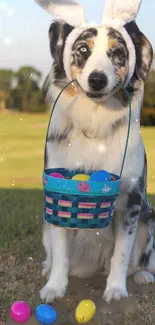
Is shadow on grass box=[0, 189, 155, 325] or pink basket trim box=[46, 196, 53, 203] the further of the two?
shadow on grass box=[0, 189, 155, 325]

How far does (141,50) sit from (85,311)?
3.95ft

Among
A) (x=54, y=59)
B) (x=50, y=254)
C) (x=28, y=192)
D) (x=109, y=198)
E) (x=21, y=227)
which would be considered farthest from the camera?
(x=28, y=192)

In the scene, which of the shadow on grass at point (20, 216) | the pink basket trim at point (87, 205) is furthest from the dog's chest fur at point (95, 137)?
the shadow on grass at point (20, 216)

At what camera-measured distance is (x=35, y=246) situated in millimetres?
3559

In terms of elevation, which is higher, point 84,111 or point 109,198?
point 84,111

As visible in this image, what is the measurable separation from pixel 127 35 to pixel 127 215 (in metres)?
0.85

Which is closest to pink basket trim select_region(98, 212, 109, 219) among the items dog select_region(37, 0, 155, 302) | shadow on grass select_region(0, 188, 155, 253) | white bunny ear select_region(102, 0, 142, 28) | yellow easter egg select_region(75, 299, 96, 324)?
dog select_region(37, 0, 155, 302)

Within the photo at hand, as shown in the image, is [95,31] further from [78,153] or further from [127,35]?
[78,153]

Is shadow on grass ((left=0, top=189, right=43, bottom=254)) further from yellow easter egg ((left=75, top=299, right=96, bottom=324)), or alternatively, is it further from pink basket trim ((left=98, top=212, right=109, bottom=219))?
pink basket trim ((left=98, top=212, right=109, bottom=219))

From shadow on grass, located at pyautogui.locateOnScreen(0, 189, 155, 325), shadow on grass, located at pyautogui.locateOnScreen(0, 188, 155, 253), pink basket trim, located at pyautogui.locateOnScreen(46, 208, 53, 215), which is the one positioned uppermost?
pink basket trim, located at pyautogui.locateOnScreen(46, 208, 53, 215)

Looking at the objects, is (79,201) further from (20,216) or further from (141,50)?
(20,216)

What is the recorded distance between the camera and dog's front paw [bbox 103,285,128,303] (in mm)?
2684

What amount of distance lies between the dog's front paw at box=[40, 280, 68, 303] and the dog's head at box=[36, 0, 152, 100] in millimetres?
938

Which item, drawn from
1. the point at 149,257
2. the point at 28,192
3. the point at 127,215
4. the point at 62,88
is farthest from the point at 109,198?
the point at 28,192
